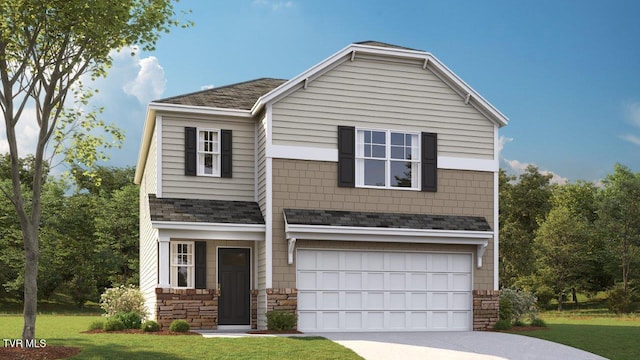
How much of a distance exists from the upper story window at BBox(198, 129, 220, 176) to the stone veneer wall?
11.1 feet

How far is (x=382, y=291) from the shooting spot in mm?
20828

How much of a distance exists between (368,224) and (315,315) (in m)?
2.81

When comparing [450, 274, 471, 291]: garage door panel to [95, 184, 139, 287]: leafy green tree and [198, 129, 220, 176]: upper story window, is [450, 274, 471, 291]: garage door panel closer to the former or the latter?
[198, 129, 220, 176]: upper story window

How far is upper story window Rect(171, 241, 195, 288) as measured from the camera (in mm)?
20172

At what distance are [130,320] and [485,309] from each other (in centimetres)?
981

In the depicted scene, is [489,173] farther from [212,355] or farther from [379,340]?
[212,355]

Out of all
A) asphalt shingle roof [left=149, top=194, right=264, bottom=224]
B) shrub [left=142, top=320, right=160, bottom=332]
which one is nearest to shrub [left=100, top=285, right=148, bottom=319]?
shrub [left=142, top=320, right=160, bottom=332]

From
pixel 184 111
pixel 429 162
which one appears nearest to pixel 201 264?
pixel 184 111

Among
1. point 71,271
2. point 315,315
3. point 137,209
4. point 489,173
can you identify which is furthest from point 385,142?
point 71,271

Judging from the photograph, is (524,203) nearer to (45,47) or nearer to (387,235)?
(387,235)

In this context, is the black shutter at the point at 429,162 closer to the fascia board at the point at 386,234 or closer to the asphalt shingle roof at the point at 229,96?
the fascia board at the point at 386,234

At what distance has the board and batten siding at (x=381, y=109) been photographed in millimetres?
20406

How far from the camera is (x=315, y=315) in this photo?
20172 millimetres

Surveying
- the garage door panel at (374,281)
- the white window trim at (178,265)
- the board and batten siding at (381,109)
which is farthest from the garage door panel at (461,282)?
the white window trim at (178,265)
